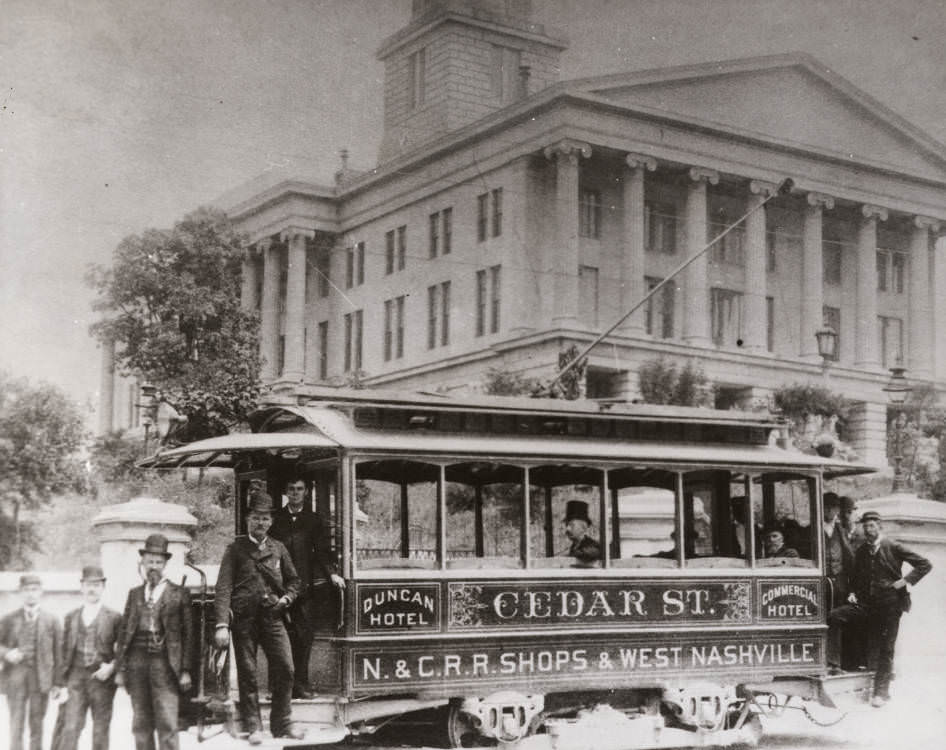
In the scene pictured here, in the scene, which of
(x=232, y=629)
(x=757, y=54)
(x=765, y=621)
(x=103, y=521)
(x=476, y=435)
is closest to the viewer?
(x=232, y=629)

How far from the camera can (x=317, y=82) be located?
1925 cm

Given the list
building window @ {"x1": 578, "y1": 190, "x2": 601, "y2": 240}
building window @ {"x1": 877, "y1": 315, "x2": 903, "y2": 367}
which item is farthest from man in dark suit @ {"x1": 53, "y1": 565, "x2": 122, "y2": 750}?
building window @ {"x1": 877, "y1": 315, "x2": 903, "y2": 367}

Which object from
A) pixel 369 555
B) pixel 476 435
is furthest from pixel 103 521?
pixel 476 435

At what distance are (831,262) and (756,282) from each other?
4224 mm

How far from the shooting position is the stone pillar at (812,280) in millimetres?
39812

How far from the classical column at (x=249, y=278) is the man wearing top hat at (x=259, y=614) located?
23.5m

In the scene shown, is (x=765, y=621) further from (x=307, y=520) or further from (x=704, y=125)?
(x=704, y=125)

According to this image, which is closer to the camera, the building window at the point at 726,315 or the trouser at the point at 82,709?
the trouser at the point at 82,709

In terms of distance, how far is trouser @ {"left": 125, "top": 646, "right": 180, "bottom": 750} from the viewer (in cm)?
847

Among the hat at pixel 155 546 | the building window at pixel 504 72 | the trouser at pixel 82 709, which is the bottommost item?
the trouser at pixel 82 709

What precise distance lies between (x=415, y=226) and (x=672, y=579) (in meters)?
23.9

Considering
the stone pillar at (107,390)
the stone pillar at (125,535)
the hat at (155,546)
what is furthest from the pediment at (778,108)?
the hat at (155,546)

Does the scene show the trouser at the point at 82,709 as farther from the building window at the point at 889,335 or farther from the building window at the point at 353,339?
the building window at the point at 889,335

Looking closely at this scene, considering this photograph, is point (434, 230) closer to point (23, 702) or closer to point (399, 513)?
point (399, 513)
